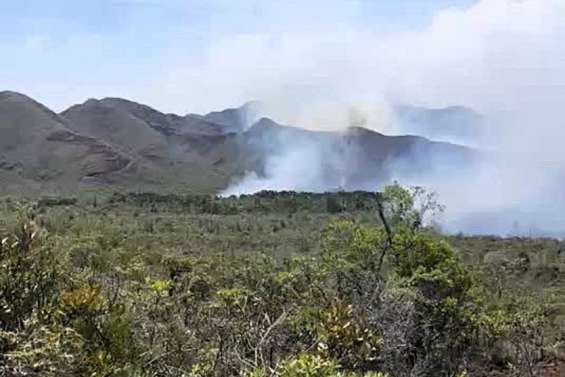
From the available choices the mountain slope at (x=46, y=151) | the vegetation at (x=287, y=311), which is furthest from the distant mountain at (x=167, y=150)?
the vegetation at (x=287, y=311)

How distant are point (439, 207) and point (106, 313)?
9355 millimetres

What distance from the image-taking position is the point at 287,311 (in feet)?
36.0

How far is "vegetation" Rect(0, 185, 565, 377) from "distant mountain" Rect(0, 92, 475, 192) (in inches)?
2697

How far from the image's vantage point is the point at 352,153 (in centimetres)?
12838

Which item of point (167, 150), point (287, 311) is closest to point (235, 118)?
point (167, 150)

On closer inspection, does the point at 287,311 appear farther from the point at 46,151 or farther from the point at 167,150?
the point at 167,150

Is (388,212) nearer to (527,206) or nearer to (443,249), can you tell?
(443,249)

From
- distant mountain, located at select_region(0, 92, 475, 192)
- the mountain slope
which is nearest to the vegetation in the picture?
the mountain slope

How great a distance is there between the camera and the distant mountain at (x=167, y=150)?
95938mm

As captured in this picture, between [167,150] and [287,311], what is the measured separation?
348 feet

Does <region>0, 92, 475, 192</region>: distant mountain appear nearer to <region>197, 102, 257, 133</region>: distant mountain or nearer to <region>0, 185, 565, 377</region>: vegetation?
<region>197, 102, 257, 133</region>: distant mountain

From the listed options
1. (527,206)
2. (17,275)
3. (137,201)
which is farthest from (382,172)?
(17,275)

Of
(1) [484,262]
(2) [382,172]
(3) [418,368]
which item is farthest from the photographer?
(2) [382,172]

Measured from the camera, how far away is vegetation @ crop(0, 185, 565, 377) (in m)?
7.58
